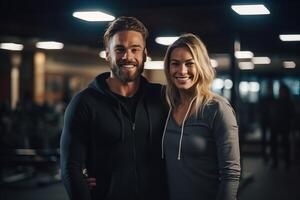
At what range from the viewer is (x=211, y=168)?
230 centimetres

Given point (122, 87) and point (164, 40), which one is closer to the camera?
point (122, 87)

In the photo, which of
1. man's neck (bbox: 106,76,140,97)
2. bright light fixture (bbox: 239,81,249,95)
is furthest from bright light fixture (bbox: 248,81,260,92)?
man's neck (bbox: 106,76,140,97)

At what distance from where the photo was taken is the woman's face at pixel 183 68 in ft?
7.69

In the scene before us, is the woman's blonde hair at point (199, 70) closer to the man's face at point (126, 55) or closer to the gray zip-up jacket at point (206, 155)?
the gray zip-up jacket at point (206, 155)

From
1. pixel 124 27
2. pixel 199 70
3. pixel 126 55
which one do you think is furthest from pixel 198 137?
pixel 124 27

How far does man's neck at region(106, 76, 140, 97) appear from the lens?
2.52 m

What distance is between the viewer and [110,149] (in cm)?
238

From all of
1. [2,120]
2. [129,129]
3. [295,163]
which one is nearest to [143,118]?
[129,129]

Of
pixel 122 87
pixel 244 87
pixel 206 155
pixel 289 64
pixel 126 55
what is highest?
pixel 289 64

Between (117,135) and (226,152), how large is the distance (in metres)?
0.56

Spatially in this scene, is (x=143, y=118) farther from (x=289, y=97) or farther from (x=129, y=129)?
(x=289, y=97)

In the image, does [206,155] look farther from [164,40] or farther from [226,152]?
[164,40]

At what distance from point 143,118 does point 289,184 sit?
632 centimetres

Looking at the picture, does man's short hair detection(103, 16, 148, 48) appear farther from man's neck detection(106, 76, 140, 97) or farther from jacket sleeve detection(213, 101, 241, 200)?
jacket sleeve detection(213, 101, 241, 200)
